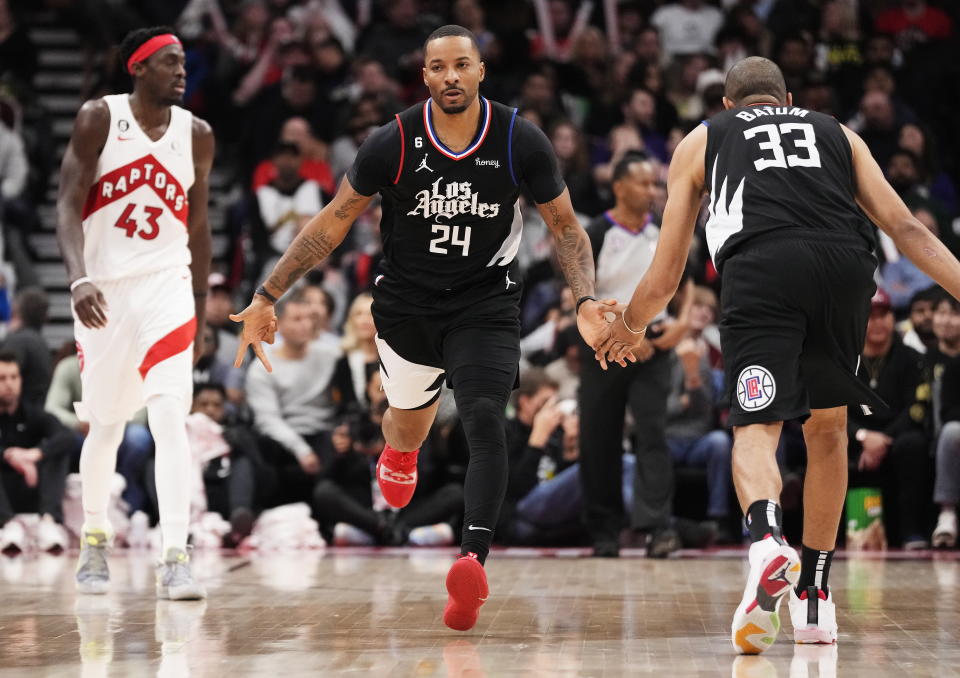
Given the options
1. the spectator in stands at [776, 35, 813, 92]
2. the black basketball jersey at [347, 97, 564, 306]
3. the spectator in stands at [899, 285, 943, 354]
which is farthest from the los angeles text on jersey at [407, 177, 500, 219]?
the spectator in stands at [776, 35, 813, 92]

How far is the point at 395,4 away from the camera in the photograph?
1426cm

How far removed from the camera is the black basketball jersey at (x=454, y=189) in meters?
5.57

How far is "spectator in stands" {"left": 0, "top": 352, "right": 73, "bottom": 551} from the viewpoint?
376 inches

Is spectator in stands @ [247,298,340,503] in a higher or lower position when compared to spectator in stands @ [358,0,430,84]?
lower

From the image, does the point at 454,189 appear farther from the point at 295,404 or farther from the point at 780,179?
the point at 295,404

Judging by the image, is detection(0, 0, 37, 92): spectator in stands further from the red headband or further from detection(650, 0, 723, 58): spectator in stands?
the red headband

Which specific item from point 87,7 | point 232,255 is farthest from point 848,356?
point 87,7

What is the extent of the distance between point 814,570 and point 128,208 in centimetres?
333

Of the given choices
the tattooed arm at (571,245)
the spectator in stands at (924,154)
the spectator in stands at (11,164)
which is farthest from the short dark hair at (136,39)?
the spectator in stands at (924,154)

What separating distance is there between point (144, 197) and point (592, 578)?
288cm

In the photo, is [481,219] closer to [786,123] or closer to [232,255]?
[786,123]

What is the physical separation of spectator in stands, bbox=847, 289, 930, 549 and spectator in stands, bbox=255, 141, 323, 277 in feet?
15.6

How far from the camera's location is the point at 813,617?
5.02 m

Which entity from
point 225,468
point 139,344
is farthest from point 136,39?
point 225,468
